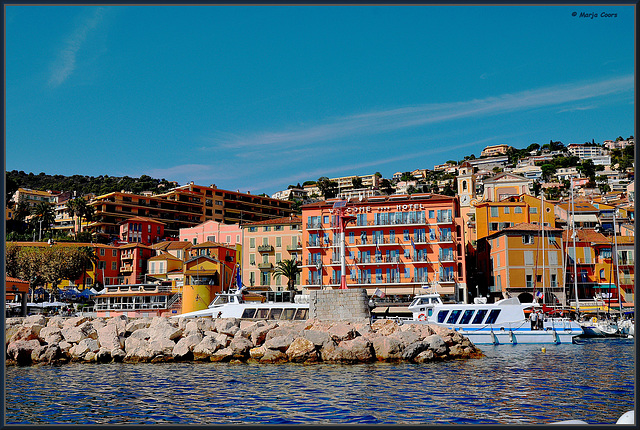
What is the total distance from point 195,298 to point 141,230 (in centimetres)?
4718

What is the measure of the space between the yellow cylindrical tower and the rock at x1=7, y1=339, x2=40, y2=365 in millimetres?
21095

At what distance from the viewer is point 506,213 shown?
66.3 meters

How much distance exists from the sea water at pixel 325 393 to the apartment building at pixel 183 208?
74.7 meters

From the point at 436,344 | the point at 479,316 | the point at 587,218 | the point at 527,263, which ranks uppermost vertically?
the point at 587,218

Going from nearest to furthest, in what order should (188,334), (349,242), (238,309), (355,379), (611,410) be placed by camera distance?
(611,410)
(355,379)
(188,334)
(238,309)
(349,242)

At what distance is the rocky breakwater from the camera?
25031mm

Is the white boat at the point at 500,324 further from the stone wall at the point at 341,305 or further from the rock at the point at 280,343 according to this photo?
the rock at the point at 280,343

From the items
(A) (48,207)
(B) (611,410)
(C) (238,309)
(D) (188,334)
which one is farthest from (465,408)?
(A) (48,207)

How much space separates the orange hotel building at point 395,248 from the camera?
58375 millimetres

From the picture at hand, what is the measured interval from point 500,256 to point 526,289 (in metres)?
4.18

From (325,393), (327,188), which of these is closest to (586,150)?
(327,188)

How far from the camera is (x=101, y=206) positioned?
96.1m

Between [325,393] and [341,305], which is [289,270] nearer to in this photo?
[341,305]

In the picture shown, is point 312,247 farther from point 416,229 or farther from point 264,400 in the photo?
point 264,400
